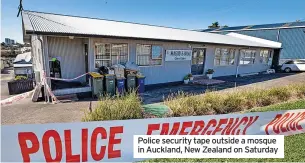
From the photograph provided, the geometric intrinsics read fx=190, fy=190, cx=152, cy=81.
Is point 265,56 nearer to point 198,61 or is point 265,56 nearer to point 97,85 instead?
point 198,61

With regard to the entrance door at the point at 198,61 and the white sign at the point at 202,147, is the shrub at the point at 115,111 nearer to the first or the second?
the white sign at the point at 202,147

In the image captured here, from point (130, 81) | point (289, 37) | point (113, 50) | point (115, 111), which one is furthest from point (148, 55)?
point (289, 37)

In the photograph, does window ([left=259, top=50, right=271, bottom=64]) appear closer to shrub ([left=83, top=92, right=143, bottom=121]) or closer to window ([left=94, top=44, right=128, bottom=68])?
window ([left=94, top=44, right=128, bottom=68])

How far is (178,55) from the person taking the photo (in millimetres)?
12336

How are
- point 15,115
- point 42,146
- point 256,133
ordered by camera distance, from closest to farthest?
1. point 42,146
2. point 256,133
3. point 15,115

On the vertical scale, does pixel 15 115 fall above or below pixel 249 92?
below

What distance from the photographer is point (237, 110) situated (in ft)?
22.2

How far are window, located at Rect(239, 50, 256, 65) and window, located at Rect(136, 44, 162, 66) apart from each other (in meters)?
9.62

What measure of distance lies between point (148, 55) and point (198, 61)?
4936 millimetres

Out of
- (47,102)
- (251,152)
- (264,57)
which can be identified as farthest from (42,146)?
(264,57)

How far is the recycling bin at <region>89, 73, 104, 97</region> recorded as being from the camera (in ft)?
28.0

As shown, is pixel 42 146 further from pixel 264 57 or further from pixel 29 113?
pixel 264 57

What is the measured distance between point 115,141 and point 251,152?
2850mm

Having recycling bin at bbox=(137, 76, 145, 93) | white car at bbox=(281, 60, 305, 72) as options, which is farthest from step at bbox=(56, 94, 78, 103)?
white car at bbox=(281, 60, 305, 72)
